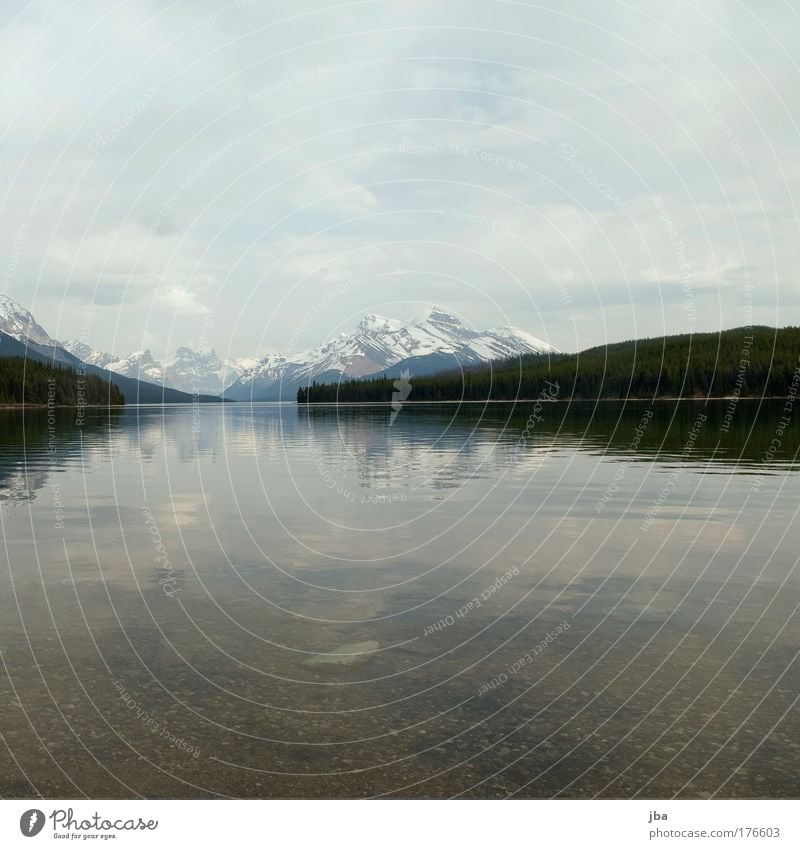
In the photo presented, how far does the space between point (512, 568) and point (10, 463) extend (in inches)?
1617

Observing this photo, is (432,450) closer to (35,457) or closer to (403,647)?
(35,457)

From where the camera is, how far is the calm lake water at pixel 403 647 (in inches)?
380

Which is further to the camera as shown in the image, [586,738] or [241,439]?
[241,439]

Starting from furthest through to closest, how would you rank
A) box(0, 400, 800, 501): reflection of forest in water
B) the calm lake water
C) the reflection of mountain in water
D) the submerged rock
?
box(0, 400, 800, 501): reflection of forest in water
the reflection of mountain in water
the submerged rock
the calm lake water

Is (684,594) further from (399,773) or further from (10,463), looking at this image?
(10,463)

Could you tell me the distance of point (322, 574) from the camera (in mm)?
19922

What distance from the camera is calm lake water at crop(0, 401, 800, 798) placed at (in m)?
9.64

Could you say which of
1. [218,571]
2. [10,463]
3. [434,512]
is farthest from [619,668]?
[10,463]

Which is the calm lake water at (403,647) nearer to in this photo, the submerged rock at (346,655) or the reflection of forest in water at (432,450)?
the submerged rock at (346,655)

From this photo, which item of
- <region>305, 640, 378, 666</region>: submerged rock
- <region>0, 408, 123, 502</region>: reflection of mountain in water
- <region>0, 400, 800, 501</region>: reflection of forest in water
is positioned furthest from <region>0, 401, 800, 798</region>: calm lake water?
<region>0, 400, 800, 501</region>: reflection of forest in water

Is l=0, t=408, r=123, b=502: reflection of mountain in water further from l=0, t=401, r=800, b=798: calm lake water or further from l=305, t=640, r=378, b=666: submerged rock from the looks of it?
l=305, t=640, r=378, b=666: submerged rock

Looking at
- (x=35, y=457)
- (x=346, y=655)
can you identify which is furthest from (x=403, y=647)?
(x=35, y=457)

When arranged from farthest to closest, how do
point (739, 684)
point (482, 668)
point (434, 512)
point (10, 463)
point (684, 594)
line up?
1. point (10, 463)
2. point (434, 512)
3. point (684, 594)
4. point (482, 668)
5. point (739, 684)

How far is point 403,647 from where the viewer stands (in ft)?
46.2
